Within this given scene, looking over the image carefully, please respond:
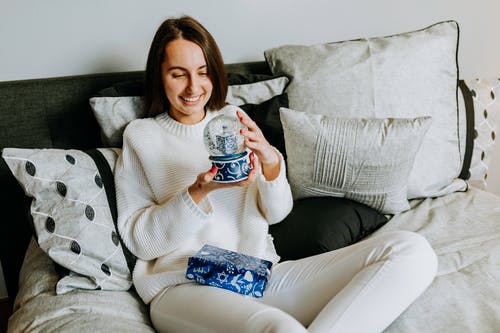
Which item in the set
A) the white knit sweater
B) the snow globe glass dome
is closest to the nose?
the white knit sweater

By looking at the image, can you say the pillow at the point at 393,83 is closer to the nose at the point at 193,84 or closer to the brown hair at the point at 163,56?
the brown hair at the point at 163,56

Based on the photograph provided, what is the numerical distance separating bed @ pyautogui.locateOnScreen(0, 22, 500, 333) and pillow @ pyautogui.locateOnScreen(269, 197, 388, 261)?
0.11 ft

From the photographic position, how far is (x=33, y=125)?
171cm

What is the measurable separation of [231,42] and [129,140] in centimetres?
73

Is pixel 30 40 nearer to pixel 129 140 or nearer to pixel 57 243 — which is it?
pixel 129 140

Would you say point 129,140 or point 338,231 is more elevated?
point 129,140

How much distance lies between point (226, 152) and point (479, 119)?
46.8 inches

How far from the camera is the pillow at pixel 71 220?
51.9 inches

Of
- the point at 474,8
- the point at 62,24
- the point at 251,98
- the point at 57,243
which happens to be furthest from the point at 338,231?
the point at 474,8

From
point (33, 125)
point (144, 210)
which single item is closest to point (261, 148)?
point (144, 210)

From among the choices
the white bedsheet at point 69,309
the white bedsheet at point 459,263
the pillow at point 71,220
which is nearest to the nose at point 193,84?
the pillow at point 71,220

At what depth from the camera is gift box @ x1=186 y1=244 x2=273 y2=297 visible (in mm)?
1275

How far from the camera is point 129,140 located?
59.4 inches

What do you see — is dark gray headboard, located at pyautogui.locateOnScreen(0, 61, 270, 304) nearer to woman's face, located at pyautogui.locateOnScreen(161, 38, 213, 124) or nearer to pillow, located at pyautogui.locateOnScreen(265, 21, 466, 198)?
woman's face, located at pyautogui.locateOnScreen(161, 38, 213, 124)
